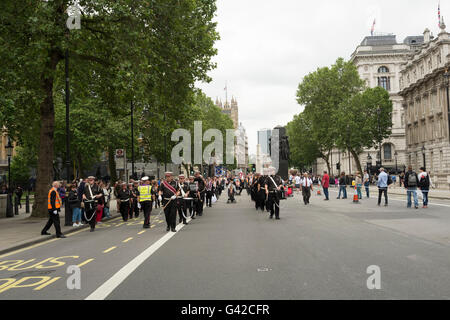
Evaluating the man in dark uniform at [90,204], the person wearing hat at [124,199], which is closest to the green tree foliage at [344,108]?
the person wearing hat at [124,199]

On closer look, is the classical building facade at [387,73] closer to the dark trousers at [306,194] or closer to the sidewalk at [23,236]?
the dark trousers at [306,194]

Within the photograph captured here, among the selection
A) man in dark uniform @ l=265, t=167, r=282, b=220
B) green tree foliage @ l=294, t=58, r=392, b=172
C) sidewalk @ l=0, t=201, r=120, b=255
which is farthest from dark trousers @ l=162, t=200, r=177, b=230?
green tree foliage @ l=294, t=58, r=392, b=172

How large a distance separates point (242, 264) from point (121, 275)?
2.00m

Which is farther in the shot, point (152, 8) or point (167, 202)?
point (152, 8)

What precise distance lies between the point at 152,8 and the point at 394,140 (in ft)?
255

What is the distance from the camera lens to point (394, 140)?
8669cm

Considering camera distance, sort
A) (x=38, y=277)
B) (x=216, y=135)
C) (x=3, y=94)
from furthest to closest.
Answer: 1. (x=216, y=135)
2. (x=3, y=94)
3. (x=38, y=277)

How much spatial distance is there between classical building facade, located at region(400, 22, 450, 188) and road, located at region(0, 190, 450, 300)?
153 ft

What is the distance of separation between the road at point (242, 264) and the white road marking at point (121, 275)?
0.02m

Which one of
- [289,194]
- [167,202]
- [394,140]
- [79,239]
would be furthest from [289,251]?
[394,140]

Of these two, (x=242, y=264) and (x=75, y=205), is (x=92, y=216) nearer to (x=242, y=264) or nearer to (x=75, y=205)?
(x=75, y=205)

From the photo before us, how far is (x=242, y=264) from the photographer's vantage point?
7.54 m

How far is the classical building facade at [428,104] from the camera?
58500 millimetres
